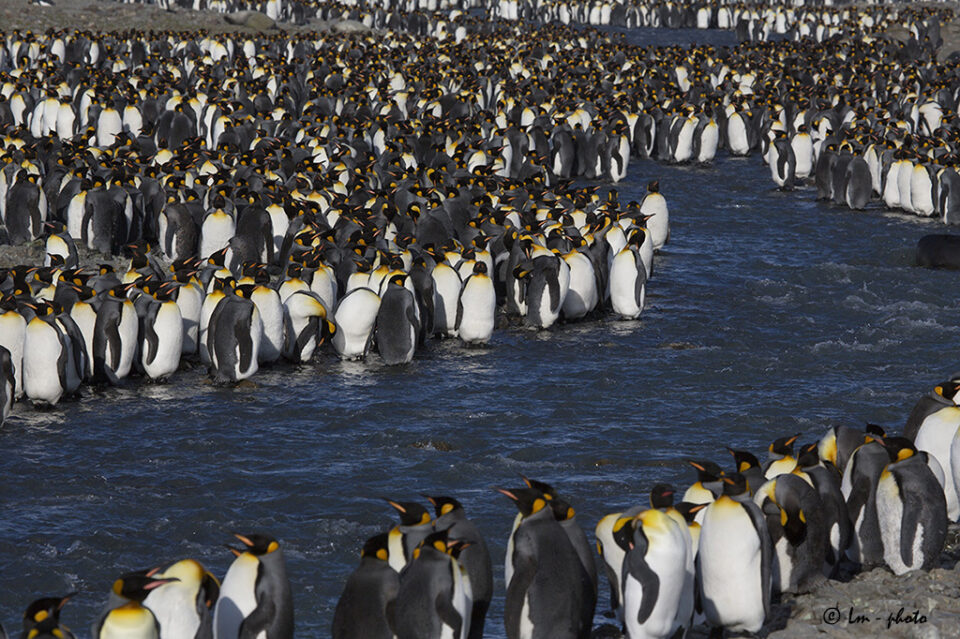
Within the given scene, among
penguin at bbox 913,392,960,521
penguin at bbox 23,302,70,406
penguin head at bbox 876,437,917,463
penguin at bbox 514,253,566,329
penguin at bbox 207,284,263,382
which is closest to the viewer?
penguin head at bbox 876,437,917,463

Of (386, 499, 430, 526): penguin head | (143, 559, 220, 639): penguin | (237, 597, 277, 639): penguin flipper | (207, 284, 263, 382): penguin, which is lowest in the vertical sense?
(237, 597, 277, 639): penguin flipper

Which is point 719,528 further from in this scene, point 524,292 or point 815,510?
point 524,292

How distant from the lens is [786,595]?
718 cm

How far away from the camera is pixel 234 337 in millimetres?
10828

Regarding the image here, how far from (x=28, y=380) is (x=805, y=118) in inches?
696

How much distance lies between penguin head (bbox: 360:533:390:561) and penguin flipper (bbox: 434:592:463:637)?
1.14ft

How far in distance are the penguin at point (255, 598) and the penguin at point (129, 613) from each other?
1.88 ft

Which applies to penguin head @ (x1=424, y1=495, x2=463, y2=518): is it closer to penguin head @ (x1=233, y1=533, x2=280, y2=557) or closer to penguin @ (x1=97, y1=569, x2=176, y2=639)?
penguin head @ (x1=233, y1=533, x2=280, y2=557)

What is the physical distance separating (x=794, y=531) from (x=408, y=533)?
2191 millimetres

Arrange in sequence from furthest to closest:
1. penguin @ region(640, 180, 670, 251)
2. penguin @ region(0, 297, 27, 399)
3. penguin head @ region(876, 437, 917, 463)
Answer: penguin @ region(640, 180, 670, 251) → penguin @ region(0, 297, 27, 399) → penguin head @ region(876, 437, 917, 463)

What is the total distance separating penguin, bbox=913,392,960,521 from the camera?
827cm

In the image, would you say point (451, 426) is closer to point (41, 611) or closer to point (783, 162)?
point (41, 611)

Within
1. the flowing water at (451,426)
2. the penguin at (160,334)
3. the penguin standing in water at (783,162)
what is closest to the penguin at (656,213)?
the flowing water at (451,426)

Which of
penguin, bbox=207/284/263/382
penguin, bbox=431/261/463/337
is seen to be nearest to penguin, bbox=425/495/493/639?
penguin, bbox=207/284/263/382
